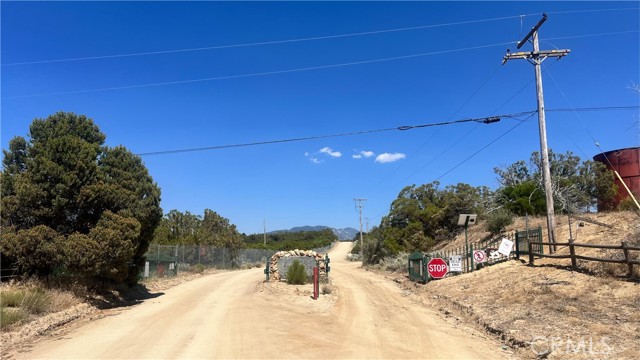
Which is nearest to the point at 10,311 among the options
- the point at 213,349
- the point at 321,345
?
the point at 213,349

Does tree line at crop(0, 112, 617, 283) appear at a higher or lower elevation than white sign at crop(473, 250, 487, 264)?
higher

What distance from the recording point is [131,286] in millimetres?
21562

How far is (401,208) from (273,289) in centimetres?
3497

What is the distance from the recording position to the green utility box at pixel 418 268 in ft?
79.7

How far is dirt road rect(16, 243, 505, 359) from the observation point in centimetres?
931

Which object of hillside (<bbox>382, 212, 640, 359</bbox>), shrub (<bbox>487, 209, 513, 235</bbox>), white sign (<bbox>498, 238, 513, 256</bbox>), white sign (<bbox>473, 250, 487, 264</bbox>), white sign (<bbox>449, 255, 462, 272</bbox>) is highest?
shrub (<bbox>487, 209, 513, 235</bbox>)

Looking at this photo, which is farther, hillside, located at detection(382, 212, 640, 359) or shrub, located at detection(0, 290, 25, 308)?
shrub, located at detection(0, 290, 25, 308)

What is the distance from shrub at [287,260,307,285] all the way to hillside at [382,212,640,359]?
5.24 metres

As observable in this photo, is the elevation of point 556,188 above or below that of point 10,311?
above

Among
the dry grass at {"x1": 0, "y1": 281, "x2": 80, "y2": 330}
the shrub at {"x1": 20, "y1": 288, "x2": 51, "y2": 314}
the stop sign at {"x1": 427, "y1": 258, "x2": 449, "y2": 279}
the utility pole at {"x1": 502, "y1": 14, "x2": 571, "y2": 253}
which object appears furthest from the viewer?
the stop sign at {"x1": 427, "y1": 258, "x2": 449, "y2": 279}

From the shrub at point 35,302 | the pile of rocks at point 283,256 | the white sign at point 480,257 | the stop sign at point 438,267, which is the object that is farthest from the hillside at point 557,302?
the shrub at point 35,302

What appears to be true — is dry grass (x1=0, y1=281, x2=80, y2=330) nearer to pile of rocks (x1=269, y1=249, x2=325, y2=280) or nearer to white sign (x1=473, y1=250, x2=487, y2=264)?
pile of rocks (x1=269, y1=249, x2=325, y2=280)

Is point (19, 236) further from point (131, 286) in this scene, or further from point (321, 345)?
point (321, 345)

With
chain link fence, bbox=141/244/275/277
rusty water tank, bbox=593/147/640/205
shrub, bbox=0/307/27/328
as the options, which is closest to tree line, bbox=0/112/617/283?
shrub, bbox=0/307/27/328
